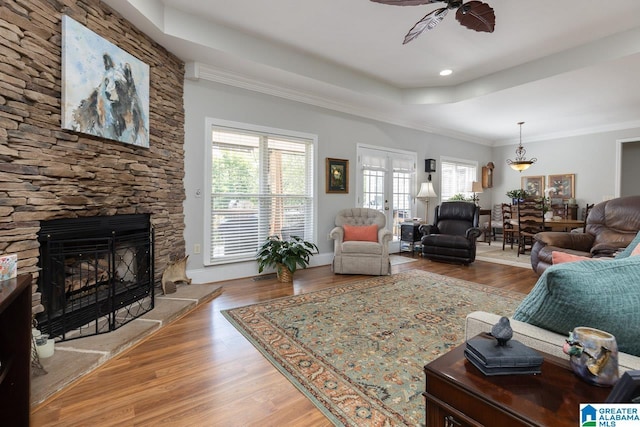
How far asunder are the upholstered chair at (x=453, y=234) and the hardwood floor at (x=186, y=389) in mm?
3798

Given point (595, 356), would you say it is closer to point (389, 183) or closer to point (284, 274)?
point (284, 274)

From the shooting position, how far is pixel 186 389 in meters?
1.78

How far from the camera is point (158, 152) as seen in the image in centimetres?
328

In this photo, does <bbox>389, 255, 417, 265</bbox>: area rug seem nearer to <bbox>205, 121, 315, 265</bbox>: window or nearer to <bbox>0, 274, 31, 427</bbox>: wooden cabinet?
<bbox>205, 121, 315, 265</bbox>: window

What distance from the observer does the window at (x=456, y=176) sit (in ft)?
23.9

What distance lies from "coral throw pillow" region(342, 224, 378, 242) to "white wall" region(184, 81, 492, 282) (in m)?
0.50

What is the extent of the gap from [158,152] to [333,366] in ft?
9.01

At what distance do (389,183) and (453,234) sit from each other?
1.50 meters

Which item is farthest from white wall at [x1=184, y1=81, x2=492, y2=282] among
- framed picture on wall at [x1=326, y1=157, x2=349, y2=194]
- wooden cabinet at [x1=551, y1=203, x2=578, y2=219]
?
wooden cabinet at [x1=551, y1=203, x2=578, y2=219]

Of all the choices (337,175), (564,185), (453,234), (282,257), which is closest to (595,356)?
(282,257)

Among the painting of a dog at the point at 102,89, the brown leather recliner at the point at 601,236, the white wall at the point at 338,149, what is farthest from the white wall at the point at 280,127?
the brown leather recliner at the point at 601,236

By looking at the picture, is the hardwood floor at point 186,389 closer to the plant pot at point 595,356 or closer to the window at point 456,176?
the plant pot at point 595,356

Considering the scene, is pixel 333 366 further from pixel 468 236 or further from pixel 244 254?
pixel 468 236

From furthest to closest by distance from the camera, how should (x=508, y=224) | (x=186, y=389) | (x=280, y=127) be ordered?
(x=508, y=224)
(x=280, y=127)
(x=186, y=389)
